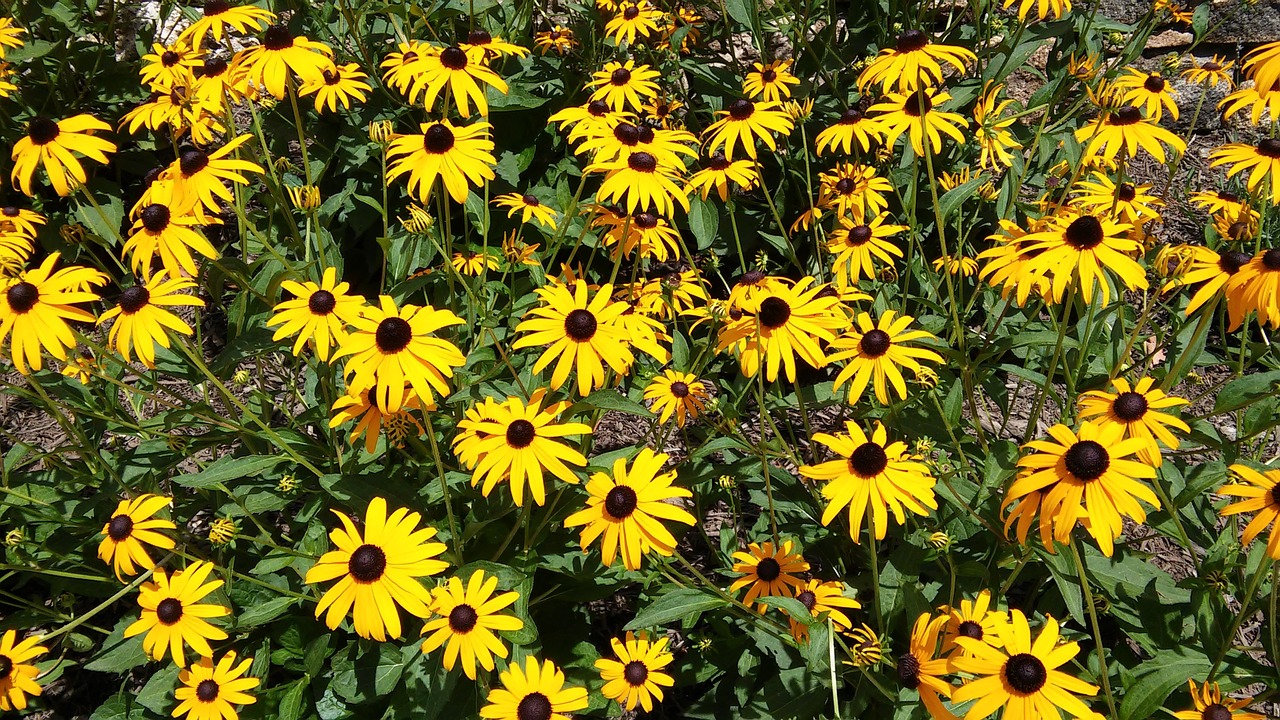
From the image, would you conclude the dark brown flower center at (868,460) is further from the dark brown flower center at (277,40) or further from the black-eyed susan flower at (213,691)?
the dark brown flower center at (277,40)

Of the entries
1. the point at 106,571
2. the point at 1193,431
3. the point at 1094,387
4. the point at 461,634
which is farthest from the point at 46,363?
the point at 1193,431

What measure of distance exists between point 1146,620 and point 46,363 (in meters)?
4.16

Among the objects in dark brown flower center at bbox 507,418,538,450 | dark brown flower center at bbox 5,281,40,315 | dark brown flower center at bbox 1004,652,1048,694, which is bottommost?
dark brown flower center at bbox 5,281,40,315

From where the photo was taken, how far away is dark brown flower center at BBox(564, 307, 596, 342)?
2305 mm

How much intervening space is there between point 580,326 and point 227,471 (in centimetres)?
128

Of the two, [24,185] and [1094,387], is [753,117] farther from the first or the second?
[24,185]

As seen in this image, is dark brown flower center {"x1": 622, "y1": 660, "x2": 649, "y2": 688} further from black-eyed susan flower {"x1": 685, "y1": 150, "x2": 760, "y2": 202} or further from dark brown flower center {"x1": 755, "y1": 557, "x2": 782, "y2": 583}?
black-eyed susan flower {"x1": 685, "y1": 150, "x2": 760, "y2": 202}

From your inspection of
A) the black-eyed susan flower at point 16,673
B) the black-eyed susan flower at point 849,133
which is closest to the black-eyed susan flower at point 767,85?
the black-eyed susan flower at point 849,133

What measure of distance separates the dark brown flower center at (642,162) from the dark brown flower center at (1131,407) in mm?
1551

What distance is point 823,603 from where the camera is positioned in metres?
2.44

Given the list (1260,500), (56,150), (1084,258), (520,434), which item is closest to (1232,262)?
(1084,258)

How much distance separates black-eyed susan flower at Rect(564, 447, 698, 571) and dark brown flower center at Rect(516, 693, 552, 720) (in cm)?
44

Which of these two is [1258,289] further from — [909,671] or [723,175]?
[723,175]

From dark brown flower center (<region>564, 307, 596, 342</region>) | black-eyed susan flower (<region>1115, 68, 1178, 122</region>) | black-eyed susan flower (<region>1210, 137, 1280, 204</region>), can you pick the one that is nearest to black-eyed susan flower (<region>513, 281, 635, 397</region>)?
dark brown flower center (<region>564, 307, 596, 342</region>)
